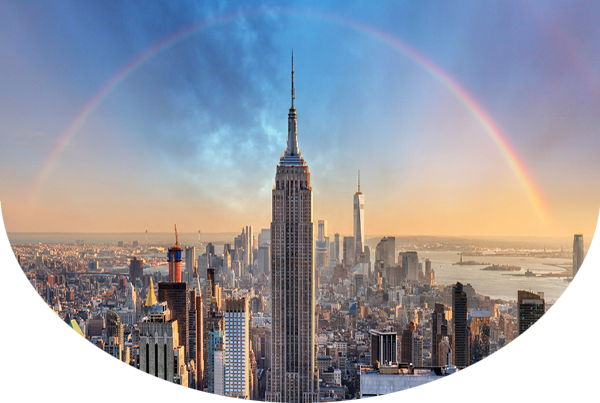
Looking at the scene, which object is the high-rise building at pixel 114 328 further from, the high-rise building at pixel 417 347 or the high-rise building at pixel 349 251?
the high-rise building at pixel 417 347

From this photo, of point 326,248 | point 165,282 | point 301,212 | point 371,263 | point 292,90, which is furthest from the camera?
point 301,212

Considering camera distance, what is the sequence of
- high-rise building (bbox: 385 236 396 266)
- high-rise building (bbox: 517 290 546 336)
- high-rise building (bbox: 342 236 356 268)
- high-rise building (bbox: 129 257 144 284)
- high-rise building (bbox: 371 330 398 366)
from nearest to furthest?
high-rise building (bbox: 517 290 546 336) → high-rise building (bbox: 371 330 398 366) → high-rise building (bbox: 385 236 396 266) → high-rise building (bbox: 129 257 144 284) → high-rise building (bbox: 342 236 356 268)

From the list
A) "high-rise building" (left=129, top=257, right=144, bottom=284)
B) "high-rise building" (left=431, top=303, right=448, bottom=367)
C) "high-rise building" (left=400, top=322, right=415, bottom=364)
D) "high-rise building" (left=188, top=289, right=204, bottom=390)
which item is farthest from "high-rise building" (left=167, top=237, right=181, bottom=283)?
"high-rise building" (left=431, top=303, right=448, bottom=367)

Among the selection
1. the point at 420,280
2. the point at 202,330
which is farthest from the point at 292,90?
the point at 202,330

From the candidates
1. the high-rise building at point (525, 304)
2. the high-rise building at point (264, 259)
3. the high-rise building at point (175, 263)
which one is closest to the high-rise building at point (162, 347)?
the high-rise building at point (175, 263)

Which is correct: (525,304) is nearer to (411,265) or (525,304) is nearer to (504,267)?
(504,267)

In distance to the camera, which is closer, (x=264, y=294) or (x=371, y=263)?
(x=371, y=263)

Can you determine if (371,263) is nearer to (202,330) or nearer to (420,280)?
(420,280)

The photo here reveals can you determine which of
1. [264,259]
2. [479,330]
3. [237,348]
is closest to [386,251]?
[479,330]

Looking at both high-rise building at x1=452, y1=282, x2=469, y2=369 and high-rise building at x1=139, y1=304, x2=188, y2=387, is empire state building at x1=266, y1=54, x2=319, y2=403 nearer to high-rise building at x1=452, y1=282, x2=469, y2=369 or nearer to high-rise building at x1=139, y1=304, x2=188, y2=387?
high-rise building at x1=139, y1=304, x2=188, y2=387
